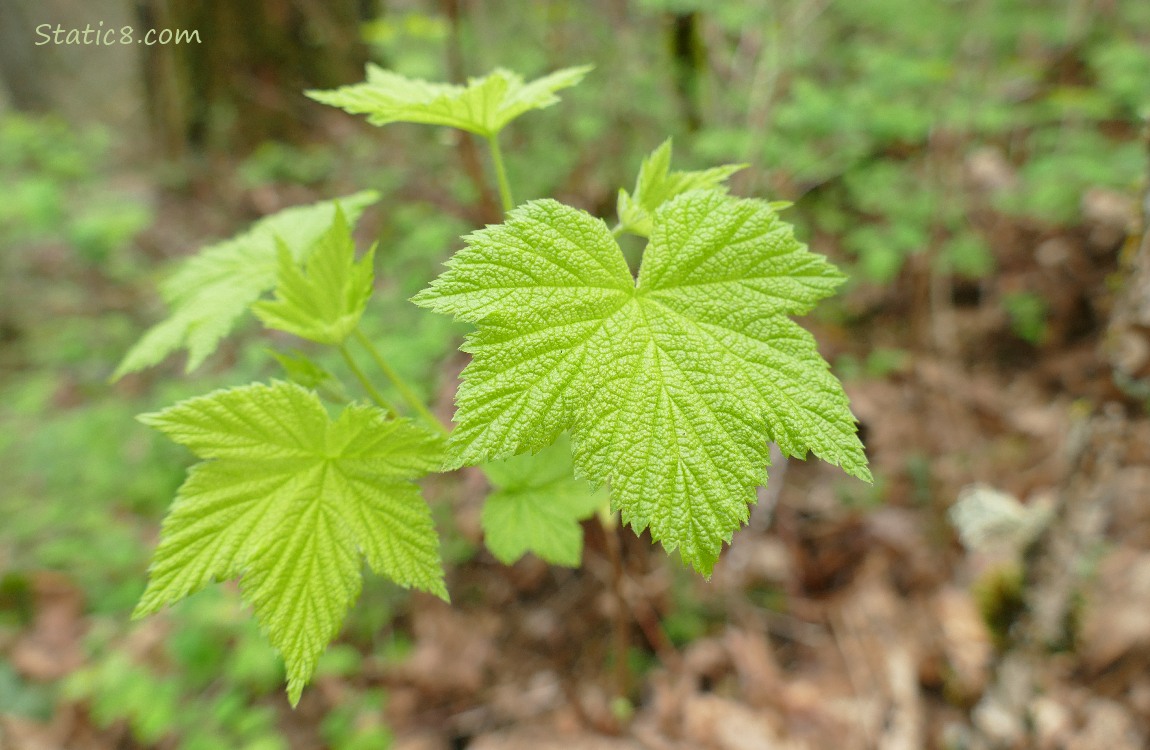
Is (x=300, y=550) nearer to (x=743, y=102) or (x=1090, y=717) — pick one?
(x=1090, y=717)

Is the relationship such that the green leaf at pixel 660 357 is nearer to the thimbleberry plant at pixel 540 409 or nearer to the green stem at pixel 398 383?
the thimbleberry plant at pixel 540 409

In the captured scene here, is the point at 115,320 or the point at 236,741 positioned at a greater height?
the point at 115,320

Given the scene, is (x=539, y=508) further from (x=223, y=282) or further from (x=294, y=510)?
(x=223, y=282)

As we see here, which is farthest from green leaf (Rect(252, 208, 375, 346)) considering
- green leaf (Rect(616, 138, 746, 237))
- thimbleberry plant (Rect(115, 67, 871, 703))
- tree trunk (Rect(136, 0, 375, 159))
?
tree trunk (Rect(136, 0, 375, 159))

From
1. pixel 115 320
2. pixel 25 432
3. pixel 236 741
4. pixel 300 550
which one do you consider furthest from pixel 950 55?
pixel 25 432

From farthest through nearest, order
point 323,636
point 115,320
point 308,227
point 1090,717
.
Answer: point 115,320 → point 1090,717 → point 308,227 → point 323,636

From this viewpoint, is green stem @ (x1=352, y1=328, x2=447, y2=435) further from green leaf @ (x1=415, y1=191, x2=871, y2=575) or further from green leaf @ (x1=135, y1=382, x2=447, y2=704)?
green leaf @ (x1=415, y1=191, x2=871, y2=575)

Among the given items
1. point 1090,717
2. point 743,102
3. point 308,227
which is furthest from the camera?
point 743,102
